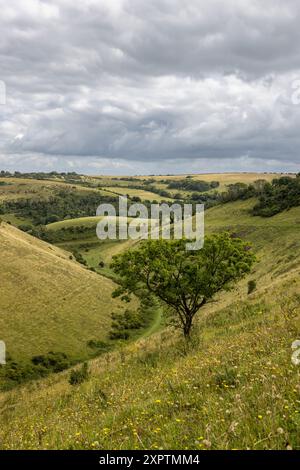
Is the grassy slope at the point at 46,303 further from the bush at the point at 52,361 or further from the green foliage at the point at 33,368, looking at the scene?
the green foliage at the point at 33,368

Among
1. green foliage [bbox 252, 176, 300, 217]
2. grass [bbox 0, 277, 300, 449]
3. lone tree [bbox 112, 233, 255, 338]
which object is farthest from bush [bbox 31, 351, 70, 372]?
green foliage [bbox 252, 176, 300, 217]

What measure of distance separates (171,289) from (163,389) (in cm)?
1937

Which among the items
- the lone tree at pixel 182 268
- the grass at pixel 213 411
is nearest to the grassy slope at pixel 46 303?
the lone tree at pixel 182 268

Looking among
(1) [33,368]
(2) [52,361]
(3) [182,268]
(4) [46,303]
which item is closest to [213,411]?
(3) [182,268]

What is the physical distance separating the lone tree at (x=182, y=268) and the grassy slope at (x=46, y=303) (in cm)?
2592

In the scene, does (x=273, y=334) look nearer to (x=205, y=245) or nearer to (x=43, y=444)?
(x=43, y=444)

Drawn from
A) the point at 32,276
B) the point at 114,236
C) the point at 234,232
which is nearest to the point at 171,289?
the point at 32,276

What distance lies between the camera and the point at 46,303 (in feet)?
215

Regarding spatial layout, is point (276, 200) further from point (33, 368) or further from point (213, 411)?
point (213, 411)

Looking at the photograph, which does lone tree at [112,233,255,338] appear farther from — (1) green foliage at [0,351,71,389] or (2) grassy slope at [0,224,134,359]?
(2) grassy slope at [0,224,134,359]

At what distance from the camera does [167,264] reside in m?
29.7

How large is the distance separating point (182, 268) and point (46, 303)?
41283 millimetres

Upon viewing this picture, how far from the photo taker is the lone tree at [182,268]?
97.5ft

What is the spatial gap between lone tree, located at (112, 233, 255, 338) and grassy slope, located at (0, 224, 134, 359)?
2592 cm
